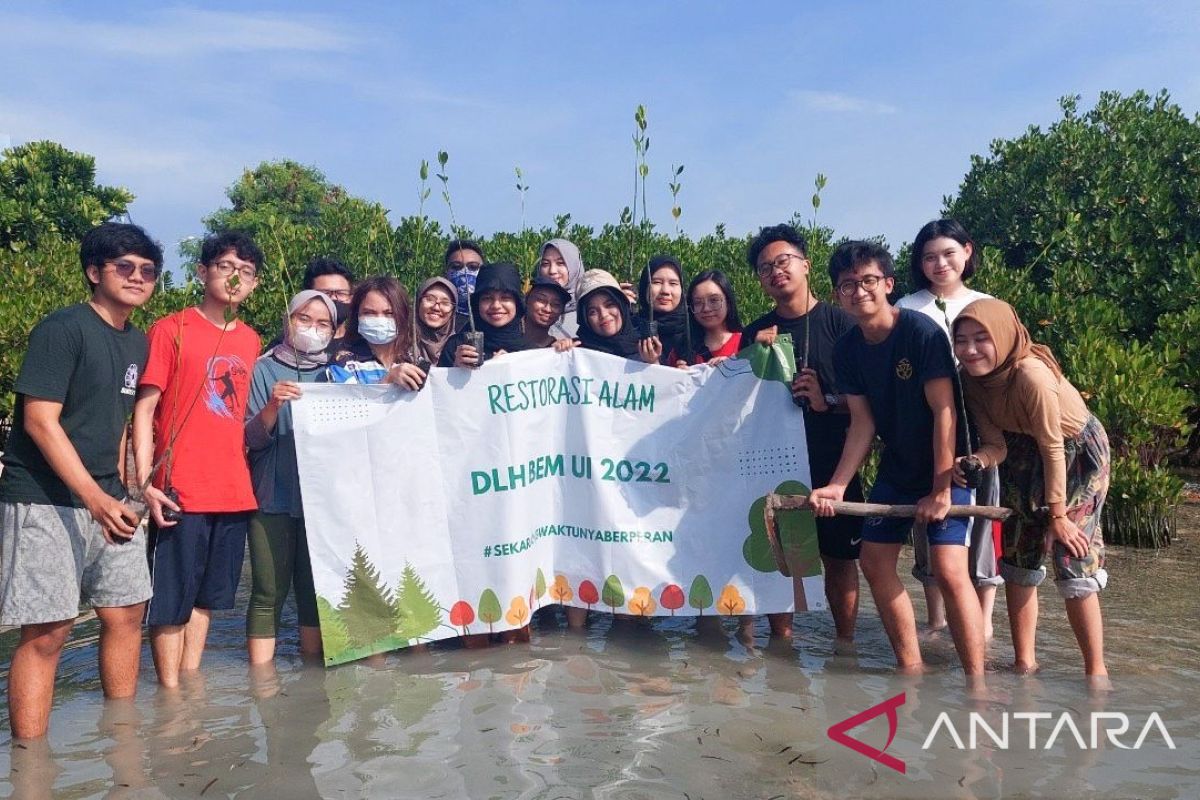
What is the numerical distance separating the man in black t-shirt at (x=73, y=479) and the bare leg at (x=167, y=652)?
418 millimetres

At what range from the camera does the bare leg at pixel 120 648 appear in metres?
4.10

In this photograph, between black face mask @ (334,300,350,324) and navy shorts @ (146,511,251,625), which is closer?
navy shorts @ (146,511,251,625)

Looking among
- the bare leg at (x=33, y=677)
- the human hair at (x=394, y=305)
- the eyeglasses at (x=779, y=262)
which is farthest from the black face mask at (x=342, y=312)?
the eyeglasses at (x=779, y=262)

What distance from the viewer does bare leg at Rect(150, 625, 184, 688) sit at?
15.0ft

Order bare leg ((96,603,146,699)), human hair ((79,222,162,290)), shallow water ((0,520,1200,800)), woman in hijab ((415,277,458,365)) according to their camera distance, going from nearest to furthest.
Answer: shallow water ((0,520,1200,800))
human hair ((79,222,162,290))
bare leg ((96,603,146,699))
woman in hijab ((415,277,458,365))

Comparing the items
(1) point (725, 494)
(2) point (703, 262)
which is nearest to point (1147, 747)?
(1) point (725, 494)

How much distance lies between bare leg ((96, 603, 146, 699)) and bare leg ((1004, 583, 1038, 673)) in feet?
13.1

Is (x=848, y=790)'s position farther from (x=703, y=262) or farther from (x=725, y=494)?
(x=703, y=262)

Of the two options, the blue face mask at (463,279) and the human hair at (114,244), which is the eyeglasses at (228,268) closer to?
the human hair at (114,244)

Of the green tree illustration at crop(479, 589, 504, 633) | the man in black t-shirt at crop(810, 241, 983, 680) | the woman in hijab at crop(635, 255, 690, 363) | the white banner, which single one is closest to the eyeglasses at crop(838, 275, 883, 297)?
the man in black t-shirt at crop(810, 241, 983, 680)

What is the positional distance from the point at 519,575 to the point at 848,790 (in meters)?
2.08

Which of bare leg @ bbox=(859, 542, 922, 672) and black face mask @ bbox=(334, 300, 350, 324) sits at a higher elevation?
black face mask @ bbox=(334, 300, 350, 324)

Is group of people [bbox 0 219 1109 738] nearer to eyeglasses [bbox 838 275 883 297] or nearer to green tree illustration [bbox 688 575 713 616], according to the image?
eyeglasses [bbox 838 275 883 297]

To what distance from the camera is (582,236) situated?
530 inches
